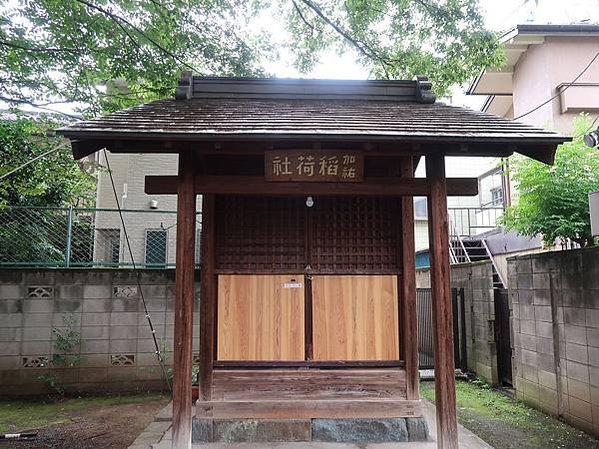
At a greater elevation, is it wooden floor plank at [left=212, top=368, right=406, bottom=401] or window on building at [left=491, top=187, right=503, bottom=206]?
window on building at [left=491, top=187, right=503, bottom=206]

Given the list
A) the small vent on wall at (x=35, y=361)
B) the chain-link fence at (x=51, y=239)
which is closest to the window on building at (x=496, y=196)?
the chain-link fence at (x=51, y=239)

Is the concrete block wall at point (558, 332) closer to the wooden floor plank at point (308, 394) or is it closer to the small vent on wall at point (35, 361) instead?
the wooden floor plank at point (308, 394)

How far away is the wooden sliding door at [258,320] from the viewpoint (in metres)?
4.92

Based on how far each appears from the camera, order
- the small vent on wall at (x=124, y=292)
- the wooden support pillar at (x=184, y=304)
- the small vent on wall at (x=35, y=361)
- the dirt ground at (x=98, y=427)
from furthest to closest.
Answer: the small vent on wall at (x=124, y=292) → the small vent on wall at (x=35, y=361) → the dirt ground at (x=98, y=427) → the wooden support pillar at (x=184, y=304)

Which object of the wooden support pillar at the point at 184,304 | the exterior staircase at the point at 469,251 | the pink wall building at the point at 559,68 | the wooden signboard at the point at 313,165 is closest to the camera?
the wooden support pillar at the point at 184,304

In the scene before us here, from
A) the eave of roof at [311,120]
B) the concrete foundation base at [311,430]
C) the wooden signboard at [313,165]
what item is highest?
the eave of roof at [311,120]

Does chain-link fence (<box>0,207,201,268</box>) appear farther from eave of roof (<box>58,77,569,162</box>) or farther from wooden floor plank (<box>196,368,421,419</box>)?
wooden floor plank (<box>196,368,421,419</box>)

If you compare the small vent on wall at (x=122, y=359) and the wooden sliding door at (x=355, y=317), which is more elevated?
the wooden sliding door at (x=355, y=317)

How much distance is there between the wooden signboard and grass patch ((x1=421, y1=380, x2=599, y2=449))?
11.6 ft

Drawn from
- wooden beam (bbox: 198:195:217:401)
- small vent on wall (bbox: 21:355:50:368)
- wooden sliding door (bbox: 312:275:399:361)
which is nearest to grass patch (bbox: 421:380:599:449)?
wooden sliding door (bbox: 312:275:399:361)

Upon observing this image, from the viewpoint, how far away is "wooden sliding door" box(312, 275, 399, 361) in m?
4.98

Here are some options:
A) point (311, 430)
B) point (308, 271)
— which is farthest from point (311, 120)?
point (311, 430)

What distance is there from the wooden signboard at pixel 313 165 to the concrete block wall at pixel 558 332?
10.6 feet

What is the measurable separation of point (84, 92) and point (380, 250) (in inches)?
240
